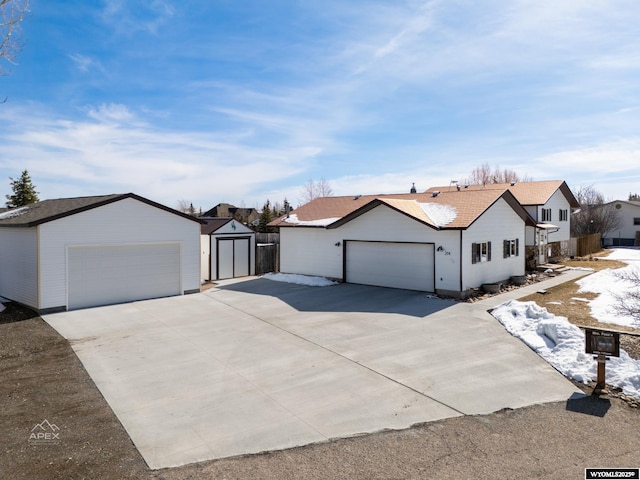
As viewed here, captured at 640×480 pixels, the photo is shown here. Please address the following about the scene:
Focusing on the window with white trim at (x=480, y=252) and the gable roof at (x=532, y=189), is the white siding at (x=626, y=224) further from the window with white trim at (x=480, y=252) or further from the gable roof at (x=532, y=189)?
the window with white trim at (x=480, y=252)

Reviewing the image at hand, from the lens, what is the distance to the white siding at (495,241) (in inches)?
653

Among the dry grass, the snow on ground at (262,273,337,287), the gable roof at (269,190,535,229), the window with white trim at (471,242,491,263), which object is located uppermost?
the gable roof at (269,190,535,229)

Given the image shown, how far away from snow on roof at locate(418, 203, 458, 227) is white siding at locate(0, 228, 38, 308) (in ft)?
46.9

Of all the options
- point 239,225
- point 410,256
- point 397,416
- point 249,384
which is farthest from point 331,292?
point 397,416

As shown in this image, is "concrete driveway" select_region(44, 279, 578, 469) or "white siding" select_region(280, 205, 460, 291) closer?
"concrete driveway" select_region(44, 279, 578, 469)

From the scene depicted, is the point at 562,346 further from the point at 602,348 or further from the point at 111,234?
the point at 111,234

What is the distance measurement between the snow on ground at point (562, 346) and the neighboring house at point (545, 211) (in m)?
13.1

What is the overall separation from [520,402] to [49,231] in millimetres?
14124

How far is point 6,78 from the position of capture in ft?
26.6

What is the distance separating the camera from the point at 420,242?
56.4 ft

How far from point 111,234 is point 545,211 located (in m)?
28.3

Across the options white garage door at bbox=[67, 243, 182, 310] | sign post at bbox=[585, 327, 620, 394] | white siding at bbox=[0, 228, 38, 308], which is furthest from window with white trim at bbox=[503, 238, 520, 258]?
white siding at bbox=[0, 228, 38, 308]

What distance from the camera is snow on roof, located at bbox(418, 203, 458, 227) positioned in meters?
16.8

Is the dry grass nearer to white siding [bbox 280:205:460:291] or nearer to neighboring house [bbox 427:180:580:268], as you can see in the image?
white siding [bbox 280:205:460:291]
